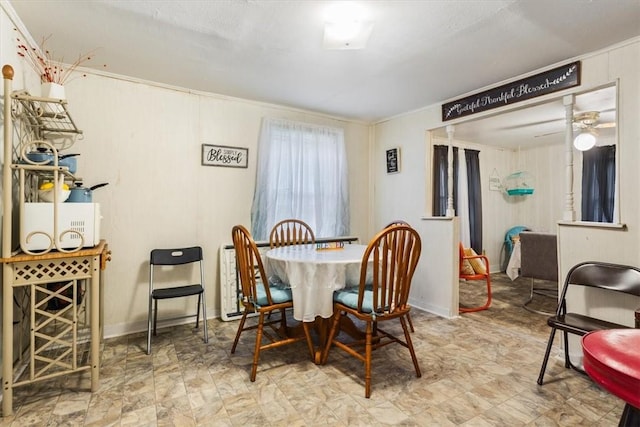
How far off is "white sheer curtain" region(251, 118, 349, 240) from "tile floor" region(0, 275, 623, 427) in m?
1.45

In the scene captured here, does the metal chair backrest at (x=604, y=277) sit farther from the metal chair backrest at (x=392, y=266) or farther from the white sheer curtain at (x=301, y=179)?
the white sheer curtain at (x=301, y=179)

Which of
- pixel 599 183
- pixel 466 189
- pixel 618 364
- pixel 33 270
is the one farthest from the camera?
pixel 466 189

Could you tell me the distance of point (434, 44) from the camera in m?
2.21

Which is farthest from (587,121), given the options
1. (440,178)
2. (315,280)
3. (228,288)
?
(228,288)

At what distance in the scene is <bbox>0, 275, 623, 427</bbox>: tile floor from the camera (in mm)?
1686

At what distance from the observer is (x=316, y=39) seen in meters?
2.15

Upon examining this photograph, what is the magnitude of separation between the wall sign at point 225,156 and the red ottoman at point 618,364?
3025 mm

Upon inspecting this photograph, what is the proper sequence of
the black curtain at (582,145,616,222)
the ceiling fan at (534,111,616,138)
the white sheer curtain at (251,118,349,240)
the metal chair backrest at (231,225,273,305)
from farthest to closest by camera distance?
the black curtain at (582,145,616,222)
the ceiling fan at (534,111,616,138)
the white sheer curtain at (251,118,349,240)
the metal chair backrest at (231,225,273,305)

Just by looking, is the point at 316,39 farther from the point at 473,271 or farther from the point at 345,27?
the point at 473,271

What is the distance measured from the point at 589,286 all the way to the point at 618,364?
1.59m

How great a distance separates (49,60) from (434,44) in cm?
285

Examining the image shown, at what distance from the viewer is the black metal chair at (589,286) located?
1934 mm

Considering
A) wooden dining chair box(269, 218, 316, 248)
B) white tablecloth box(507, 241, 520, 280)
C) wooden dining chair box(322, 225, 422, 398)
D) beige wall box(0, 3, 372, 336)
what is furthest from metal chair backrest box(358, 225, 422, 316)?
white tablecloth box(507, 241, 520, 280)

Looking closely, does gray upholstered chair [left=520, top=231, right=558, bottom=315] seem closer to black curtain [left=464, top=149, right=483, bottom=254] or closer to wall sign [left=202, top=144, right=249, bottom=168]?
black curtain [left=464, top=149, right=483, bottom=254]
